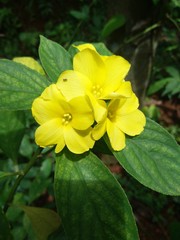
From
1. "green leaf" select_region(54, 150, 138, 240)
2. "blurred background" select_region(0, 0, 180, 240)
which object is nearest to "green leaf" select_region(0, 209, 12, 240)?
"green leaf" select_region(54, 150, 138, 240)

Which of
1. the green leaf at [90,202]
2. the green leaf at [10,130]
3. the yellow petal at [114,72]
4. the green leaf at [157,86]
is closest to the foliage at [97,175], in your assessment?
the green leaf at [90,202]

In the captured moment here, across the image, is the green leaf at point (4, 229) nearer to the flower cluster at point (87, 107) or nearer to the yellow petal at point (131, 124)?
the flower cluster at point (87, 107)

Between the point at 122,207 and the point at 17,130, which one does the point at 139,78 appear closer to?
the point at 17,130

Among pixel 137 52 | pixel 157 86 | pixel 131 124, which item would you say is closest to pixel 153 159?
pixel 131 124

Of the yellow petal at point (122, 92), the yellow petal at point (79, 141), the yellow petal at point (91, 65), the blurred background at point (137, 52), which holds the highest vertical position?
the yellow petal at point (91, 65)

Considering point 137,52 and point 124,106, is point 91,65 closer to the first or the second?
point 124,106

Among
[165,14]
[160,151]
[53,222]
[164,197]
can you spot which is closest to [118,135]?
[160,151]
